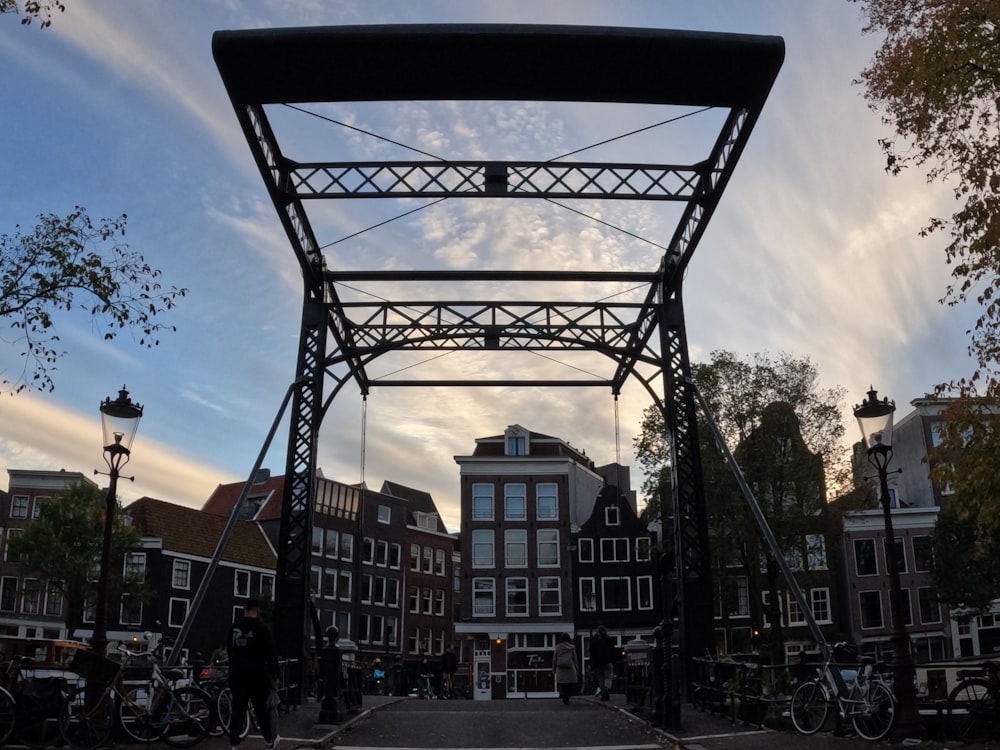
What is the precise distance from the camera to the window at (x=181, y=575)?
49.2 metres

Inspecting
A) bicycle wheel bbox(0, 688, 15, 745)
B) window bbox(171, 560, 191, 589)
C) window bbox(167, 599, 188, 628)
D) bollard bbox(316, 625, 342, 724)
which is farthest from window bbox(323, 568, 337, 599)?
bicycle wheel bbox(0, 688, 15, 745)

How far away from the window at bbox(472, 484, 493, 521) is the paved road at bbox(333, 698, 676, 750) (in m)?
36.1

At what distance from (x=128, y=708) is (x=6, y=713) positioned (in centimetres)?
116

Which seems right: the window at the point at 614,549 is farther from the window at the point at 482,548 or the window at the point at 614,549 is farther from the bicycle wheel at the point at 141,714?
the bicycle wheel at the point at 141,714

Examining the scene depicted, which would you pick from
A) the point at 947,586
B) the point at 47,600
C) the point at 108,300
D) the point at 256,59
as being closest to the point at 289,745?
the point at 108,300

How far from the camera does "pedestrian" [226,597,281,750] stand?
9492 mm

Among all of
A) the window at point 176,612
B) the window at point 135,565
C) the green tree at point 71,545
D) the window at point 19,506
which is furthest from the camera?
the window at point 19,506

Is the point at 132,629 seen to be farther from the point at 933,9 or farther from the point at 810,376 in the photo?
the point at 933,9

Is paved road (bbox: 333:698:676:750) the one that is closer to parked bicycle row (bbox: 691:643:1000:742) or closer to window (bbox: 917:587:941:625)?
parked bicycle row (bbox: 691:643:1000:742)

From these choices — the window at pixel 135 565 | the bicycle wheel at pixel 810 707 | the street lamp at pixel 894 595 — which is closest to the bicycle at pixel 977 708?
the street lamp at pixel 894 595

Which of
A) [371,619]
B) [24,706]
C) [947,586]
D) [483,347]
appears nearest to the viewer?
[24,706]

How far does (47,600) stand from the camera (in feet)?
161

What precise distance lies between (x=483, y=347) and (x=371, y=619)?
43.6 meters

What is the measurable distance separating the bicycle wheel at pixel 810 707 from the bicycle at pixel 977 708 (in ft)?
4.62
